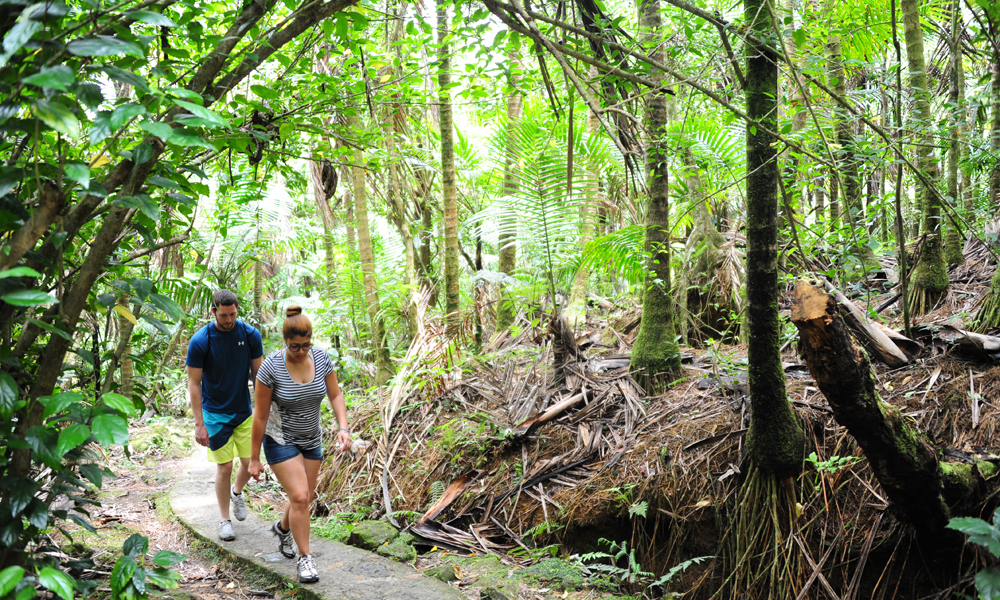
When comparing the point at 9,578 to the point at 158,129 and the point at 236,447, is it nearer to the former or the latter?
the point at 158,129

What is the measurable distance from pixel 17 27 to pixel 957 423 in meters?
4.65

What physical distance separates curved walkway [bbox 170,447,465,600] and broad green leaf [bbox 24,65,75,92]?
10.7 feet

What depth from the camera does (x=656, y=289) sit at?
16.4 ft

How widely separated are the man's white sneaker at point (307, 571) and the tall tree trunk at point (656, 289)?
2.91m

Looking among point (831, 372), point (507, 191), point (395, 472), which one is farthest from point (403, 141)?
point (831, 372)

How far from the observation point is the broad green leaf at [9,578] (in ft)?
5.66

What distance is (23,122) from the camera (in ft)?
5.72

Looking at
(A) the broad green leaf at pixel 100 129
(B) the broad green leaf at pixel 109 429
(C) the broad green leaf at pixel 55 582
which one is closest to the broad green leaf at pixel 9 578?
(C) the broad green leaf at pixel 55 582

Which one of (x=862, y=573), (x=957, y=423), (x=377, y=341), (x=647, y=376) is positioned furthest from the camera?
(x=377, y=341)

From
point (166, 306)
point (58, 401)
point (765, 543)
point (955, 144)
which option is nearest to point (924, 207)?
point (955, 144)

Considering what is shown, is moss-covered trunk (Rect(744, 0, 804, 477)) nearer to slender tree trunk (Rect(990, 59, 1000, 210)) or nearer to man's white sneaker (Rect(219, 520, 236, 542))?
slender tree trunk (Rect(990, 59, 1000, 210))

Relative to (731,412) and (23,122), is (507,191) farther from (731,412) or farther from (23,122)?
(23,122)

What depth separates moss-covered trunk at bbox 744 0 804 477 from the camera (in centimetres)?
324

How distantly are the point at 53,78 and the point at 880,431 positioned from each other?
332 cm
